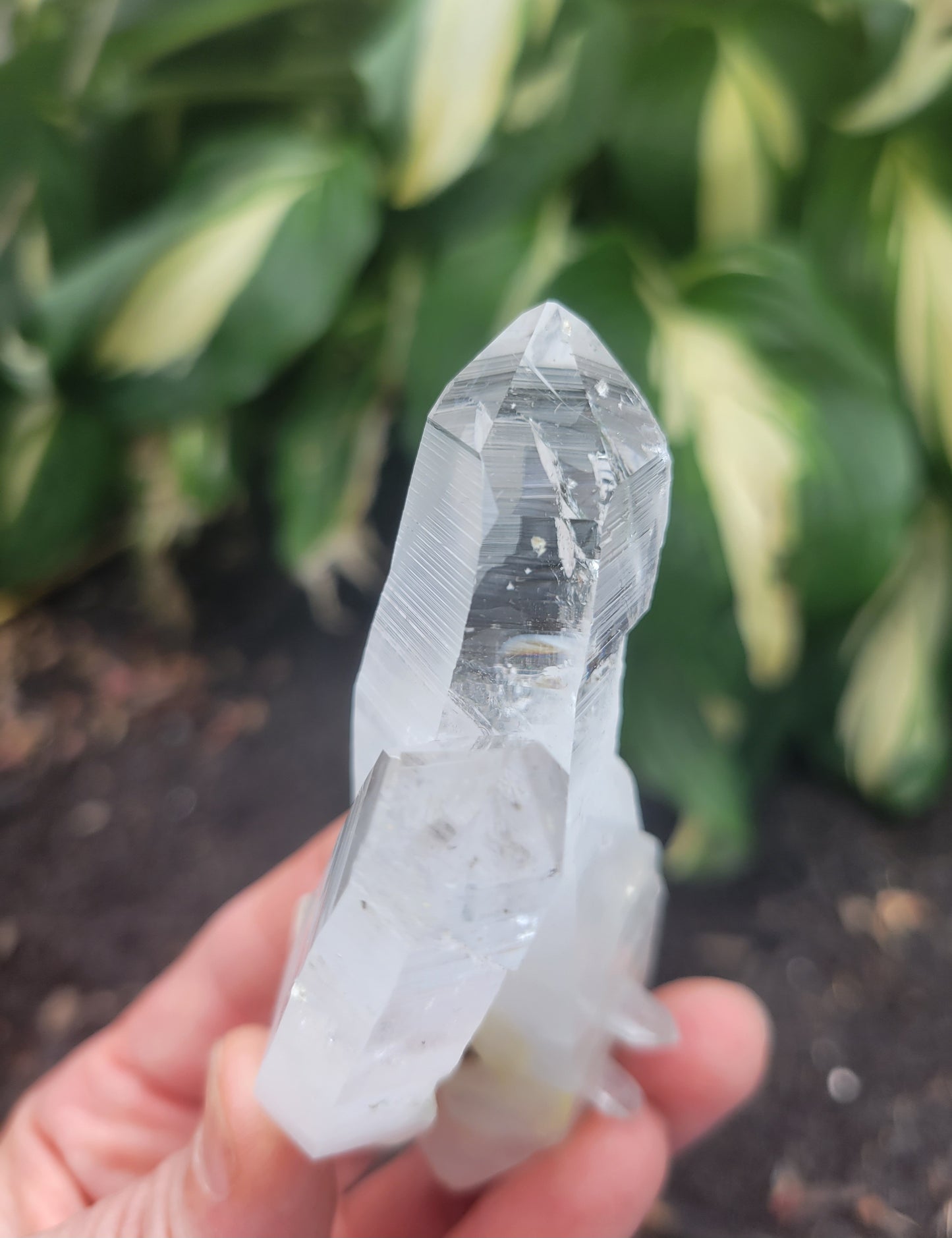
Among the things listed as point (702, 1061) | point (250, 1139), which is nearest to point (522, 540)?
point (250, 1139)

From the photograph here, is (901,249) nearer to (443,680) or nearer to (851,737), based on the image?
(851,737)


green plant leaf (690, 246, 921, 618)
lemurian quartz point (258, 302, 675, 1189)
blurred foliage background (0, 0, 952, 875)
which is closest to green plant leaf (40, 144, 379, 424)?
blurred foliage background (0, 0, 952, 875)

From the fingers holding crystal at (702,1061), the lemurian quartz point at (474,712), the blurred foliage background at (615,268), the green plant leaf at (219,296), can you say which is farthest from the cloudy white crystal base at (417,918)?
the green plant leaf at (219,296)

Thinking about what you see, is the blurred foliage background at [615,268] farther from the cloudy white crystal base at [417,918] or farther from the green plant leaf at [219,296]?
the cloudy white crystal base at [417,918]

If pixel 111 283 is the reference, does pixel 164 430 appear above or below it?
below

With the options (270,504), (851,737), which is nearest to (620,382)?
(851,737)

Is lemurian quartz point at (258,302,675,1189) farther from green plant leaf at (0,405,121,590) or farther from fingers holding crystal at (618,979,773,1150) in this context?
green plant leaf at (0,405,121,590)

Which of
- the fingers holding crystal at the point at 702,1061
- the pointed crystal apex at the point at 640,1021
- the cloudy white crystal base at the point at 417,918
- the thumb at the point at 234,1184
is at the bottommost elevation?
the fingers holding crystal at the point at 702,1061
